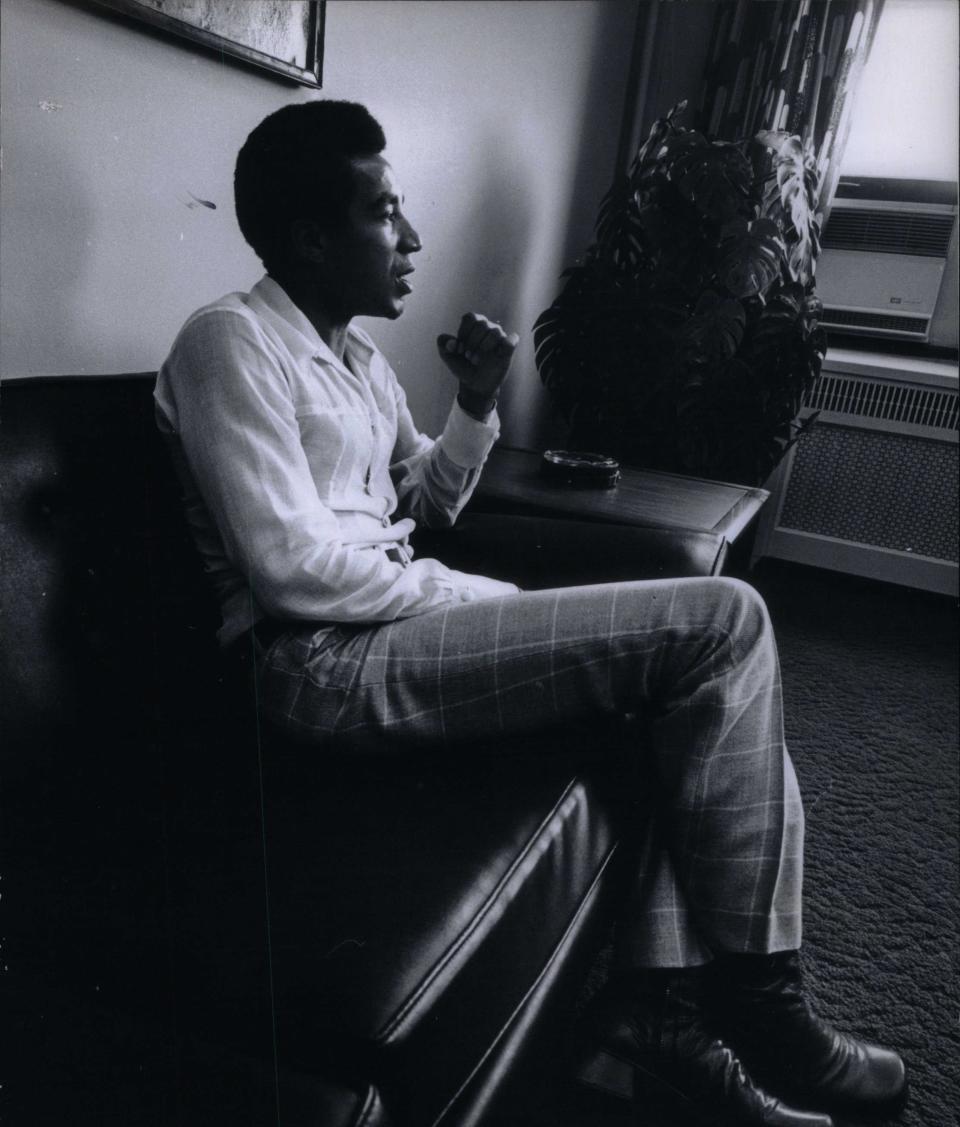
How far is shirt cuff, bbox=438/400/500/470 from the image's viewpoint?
4.13 feet

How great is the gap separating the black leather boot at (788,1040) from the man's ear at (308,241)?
2.99 feet

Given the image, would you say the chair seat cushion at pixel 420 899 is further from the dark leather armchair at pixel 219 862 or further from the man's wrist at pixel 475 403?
the man's wrist at pixel 475 403

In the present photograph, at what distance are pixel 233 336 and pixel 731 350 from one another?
1339 millimetres

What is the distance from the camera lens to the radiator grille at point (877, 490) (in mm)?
2604

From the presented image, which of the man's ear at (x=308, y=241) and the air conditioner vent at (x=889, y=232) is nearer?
the man's ear at (x=308, y=241)

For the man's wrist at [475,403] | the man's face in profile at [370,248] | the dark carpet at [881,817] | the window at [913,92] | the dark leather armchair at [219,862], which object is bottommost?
the dark carpet at [881,817]

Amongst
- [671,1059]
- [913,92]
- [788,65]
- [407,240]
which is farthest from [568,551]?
[913,92]

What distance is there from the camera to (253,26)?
114cm

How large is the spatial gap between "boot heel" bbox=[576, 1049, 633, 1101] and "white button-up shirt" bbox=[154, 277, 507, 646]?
1.73 ft

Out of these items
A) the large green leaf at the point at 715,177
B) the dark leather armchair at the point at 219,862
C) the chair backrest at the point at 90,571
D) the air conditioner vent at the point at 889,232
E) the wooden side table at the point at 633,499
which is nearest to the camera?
the dark leather armchair at the point at 219,862

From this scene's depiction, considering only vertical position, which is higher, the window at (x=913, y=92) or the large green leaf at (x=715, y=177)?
the window at (x=913, y=92)

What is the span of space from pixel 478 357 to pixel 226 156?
Result: 0.44 metres

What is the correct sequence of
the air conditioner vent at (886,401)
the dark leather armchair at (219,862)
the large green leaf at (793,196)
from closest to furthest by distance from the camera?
1. the dark leather armchair at (219,862)
2. the large green leaf at (793,196)
3. the air conditioner vent at (886,401)

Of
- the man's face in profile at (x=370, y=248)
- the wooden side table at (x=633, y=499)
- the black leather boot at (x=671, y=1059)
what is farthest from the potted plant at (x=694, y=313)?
the black leather boot at (x=671, y=1059)
